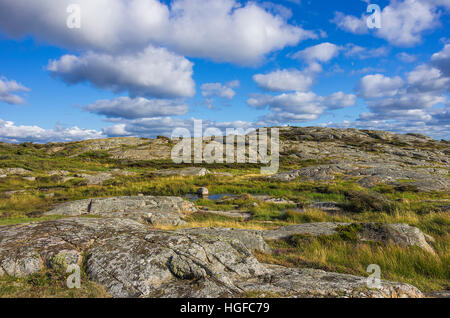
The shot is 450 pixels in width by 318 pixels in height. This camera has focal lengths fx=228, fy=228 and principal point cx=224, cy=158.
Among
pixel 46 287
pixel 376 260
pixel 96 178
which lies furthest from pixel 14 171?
pixel 376 260

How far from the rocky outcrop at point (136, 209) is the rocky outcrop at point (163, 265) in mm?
10764

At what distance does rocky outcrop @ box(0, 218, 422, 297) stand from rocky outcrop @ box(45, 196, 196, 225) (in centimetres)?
1076

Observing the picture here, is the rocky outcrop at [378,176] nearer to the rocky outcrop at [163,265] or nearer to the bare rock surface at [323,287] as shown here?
the bare rock surface at [323,287]

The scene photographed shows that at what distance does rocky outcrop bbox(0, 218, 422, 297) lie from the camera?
5.28 m

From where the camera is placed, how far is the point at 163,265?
6.03 metres

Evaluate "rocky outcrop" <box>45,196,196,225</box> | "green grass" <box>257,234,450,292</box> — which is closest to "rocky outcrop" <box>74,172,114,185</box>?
"rocky outcrop" <box>45,196,196,225</box>

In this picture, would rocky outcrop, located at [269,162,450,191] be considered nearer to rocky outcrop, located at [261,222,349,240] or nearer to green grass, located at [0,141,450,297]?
green grass, located at [0,141,450,297]

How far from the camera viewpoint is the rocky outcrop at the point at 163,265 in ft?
17.3

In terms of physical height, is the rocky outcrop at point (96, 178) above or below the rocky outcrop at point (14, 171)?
below

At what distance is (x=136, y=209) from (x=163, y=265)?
655 inches

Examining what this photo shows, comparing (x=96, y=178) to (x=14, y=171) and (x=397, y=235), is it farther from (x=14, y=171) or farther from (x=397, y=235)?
(x=397, y=235)

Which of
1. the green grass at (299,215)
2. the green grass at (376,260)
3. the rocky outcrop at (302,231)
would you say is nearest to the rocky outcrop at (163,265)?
the green grass at (299,215)
